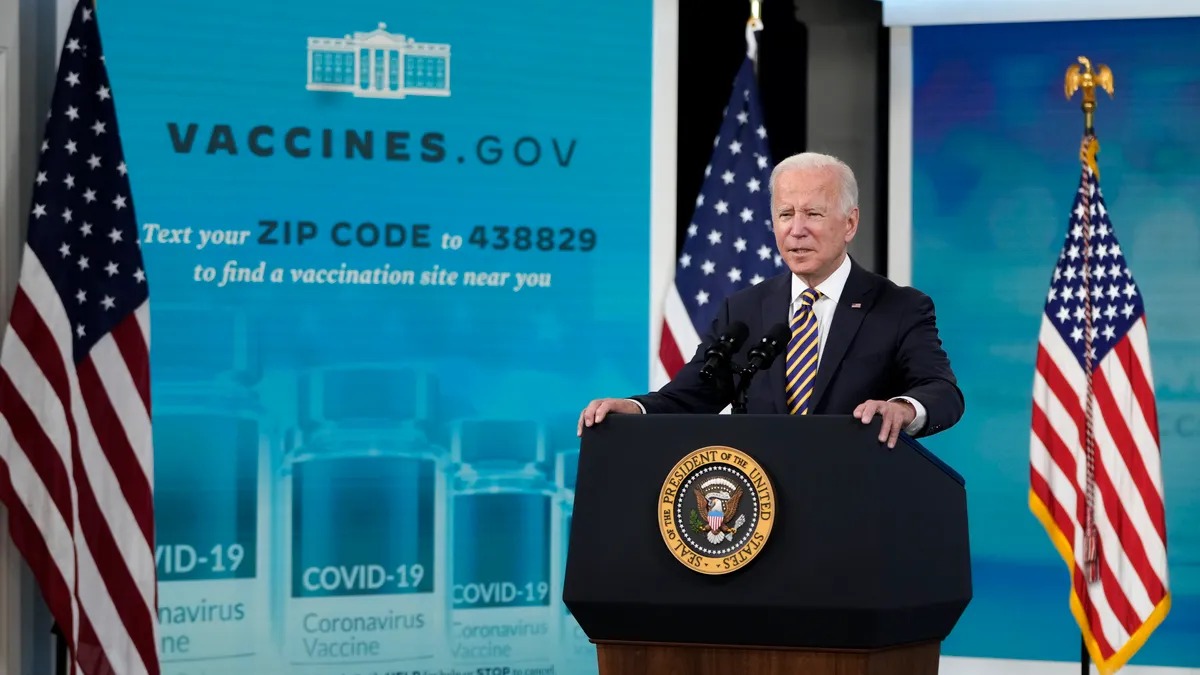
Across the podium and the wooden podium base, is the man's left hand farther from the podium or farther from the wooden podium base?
the wooden podium base

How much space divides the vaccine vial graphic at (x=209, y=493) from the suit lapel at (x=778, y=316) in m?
2.56

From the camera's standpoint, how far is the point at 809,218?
229 cm

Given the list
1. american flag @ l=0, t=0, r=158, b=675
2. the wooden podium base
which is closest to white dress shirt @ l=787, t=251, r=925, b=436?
the wooden podium base

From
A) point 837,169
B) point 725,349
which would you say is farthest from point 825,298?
point 725,349

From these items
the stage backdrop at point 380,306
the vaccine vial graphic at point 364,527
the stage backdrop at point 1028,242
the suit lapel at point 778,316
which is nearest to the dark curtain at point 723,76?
the stage backdrop at point 380,306

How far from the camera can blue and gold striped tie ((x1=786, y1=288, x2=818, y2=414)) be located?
2277 millimetres

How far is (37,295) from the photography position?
396cm

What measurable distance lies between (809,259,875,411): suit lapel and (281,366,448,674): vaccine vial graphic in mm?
2510

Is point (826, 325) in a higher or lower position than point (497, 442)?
higher

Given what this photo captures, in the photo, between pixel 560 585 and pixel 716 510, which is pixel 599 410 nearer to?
pixel 716 510

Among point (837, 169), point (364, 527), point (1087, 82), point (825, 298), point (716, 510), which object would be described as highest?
point (1087, 82)

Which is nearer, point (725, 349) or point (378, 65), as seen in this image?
point (725, 349)

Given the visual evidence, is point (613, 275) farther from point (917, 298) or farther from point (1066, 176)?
point (917, 298)

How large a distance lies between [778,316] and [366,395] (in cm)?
248
